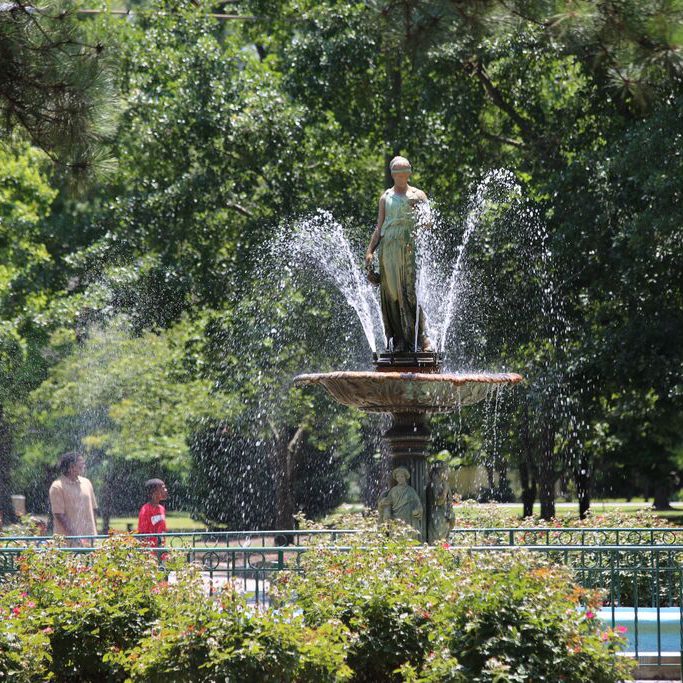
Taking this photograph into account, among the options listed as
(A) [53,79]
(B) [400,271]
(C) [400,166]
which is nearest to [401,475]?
(B) [400,271]

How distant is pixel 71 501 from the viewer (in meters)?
12.5

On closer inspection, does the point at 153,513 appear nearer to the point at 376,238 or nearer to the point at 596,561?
the point at 376,238

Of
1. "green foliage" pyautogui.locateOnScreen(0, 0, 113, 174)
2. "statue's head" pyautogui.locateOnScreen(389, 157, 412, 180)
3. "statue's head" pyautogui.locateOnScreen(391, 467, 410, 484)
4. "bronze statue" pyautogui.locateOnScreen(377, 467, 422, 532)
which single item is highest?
"green foliage" pyautogui.locateOnScreen(0, 0, 113, 174)

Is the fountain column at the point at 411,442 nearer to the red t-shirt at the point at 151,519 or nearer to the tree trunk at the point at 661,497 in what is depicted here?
the red t-shirt at the point at 151,519

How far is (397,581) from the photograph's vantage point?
711cm

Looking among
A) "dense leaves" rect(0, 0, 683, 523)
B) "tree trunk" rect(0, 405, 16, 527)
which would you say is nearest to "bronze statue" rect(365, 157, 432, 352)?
"dense leaves" rect(0, 0, 683, 523)

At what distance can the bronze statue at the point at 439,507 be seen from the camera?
34.4 ft

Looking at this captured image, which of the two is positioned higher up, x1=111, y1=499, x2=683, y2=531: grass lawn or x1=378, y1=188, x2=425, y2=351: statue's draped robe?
x1=378, y1=188, x2=425, y2=351: statue's draped robe

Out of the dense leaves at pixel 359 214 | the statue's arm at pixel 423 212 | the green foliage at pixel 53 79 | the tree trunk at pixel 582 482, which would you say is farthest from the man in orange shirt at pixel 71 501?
the tree trunk at pixel 582 482

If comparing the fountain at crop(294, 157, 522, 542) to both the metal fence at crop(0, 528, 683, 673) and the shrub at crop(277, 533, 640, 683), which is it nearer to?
the metal fence at crop(0, 528, 683, 673)

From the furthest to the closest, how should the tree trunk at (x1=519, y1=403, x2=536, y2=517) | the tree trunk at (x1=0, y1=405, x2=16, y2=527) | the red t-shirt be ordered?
the tree trunk at (x1=0, y1=405, x2=16, y2=527) < the tree trunk at (x1=519, y1=403, x2=536, y2=517) < the red t-shirt

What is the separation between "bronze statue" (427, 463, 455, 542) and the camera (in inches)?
413

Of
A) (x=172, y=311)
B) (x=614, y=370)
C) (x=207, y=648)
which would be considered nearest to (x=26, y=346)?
(x=172, y=311)

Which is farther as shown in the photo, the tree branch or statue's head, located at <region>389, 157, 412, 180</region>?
the tree branch
